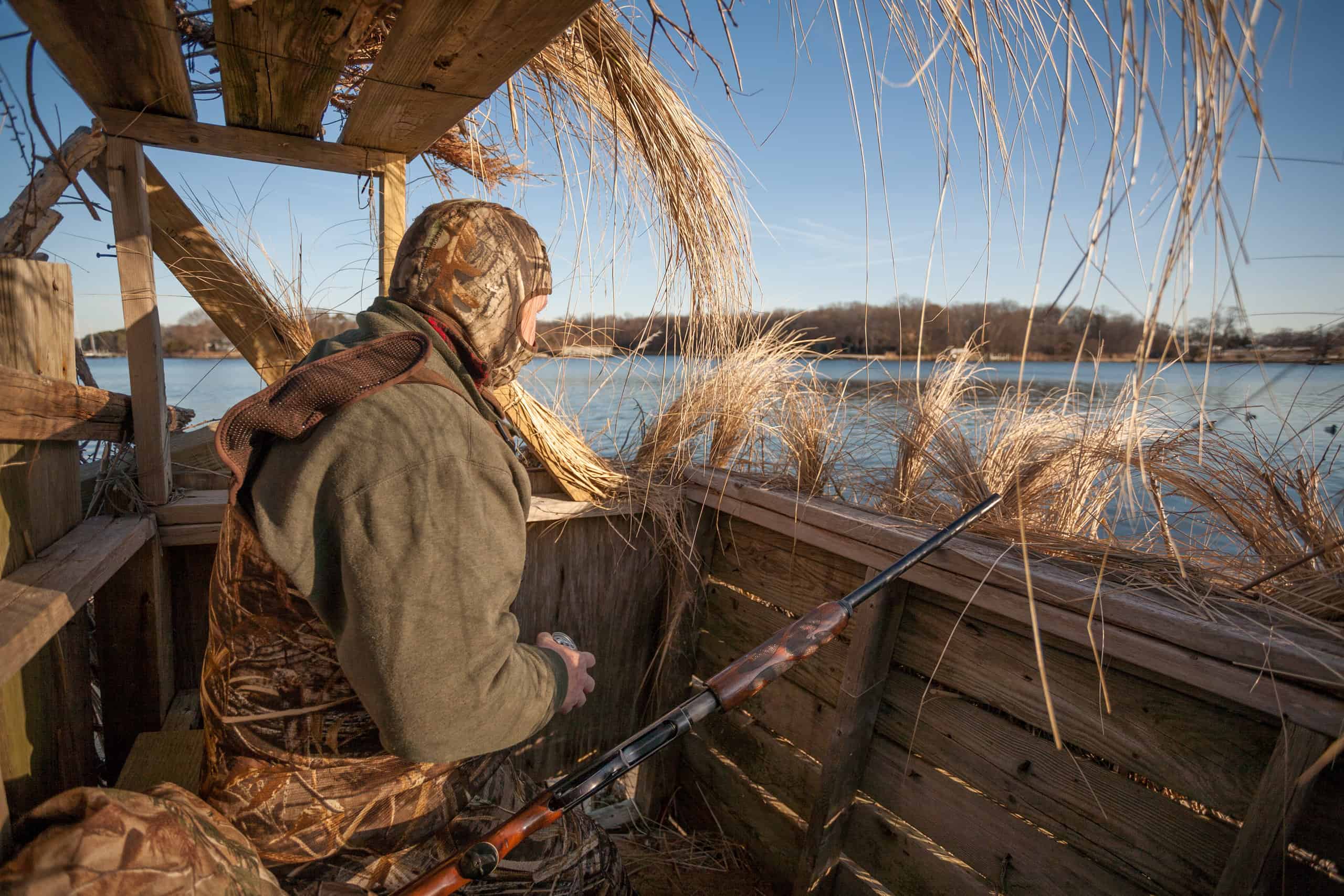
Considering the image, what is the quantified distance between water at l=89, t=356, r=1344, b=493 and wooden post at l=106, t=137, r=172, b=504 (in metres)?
0.08

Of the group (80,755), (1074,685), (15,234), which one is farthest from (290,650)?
(15,234)

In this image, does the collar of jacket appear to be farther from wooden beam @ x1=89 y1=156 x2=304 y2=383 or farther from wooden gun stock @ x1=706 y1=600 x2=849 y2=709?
wooden beam @ x1=89 y1=156 x2=304 y2=383

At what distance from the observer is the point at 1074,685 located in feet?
4.75

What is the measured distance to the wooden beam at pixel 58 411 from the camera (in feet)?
4.02

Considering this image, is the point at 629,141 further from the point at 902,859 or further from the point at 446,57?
the point at 902,859

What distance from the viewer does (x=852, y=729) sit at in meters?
1.83

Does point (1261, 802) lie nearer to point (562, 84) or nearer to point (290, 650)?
point (290, 650)

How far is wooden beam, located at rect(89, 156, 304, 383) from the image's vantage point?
1976mm

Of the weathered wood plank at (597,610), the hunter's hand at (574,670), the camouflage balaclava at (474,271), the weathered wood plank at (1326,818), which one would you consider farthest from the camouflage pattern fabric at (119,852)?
the weathered wood plank at (1326,818)

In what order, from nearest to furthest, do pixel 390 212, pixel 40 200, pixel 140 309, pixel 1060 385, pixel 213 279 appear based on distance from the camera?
pixel 140 309, pixel 213 279, pixel 390 212, pixel 40 200, pixel 1060 385

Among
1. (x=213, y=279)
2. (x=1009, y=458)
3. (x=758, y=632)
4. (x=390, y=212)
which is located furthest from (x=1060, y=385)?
(x=213, y=279)

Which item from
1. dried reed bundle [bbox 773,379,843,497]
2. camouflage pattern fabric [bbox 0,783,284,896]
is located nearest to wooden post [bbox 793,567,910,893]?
dried reed bundle [bbox 773,379,843,497]

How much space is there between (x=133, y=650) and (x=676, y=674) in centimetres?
166

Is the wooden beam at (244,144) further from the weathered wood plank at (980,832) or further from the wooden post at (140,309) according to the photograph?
the weathered wood plank at (980,832)
